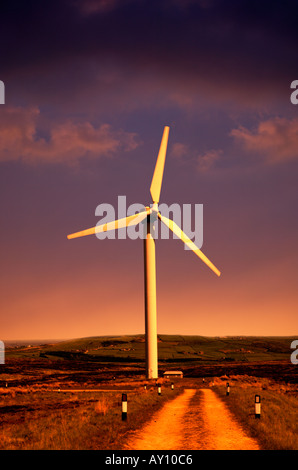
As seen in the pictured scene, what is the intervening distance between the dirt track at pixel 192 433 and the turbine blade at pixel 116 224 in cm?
3385

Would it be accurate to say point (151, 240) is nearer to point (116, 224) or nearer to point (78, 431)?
point (116, 224)

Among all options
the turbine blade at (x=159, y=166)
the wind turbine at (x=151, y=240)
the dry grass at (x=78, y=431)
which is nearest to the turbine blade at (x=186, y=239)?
the wind turbine at (x=151, y=240)

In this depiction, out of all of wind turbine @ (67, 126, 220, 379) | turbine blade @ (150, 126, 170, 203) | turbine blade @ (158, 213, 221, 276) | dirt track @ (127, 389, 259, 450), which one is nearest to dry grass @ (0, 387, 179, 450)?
dirt track @ (127, 389, 259, 450)

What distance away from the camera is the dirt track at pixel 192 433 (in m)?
15.4

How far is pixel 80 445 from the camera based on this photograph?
15.9 m

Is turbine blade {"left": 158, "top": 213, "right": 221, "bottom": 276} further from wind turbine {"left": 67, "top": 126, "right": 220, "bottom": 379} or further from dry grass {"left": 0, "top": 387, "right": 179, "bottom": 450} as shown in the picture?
dry grass {"left": 0, "top": 387, "right": 179, "bottom": 450}

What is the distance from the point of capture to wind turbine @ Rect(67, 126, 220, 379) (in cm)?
5734

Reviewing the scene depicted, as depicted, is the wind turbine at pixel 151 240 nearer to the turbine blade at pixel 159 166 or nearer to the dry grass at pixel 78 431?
the turbine blade at pixel 159 166

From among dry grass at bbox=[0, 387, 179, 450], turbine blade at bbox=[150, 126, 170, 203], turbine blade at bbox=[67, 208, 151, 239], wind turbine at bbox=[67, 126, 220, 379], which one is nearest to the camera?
dry grass at bbox=[0, 387, 179, 450]

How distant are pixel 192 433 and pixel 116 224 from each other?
42.4 metres

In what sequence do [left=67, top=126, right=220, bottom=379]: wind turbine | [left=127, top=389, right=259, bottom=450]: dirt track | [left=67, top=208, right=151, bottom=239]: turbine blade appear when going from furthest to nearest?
[left=67, top=126, right=220, bottom=379]: wind turbine, [left=67, top=208, right=151, bottom=239]: turbine blade, [left=127, top=389, right=259, bottom=450]: dirt track

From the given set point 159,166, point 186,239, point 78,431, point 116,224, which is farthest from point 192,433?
point 159,166
